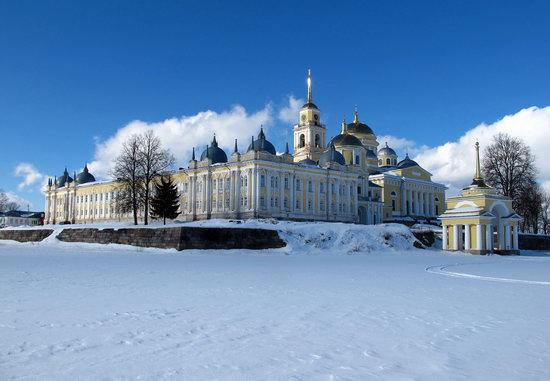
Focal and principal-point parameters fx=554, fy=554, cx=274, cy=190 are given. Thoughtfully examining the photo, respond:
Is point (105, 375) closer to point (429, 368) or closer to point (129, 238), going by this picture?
point (429, 368)

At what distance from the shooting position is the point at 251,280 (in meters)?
18.3

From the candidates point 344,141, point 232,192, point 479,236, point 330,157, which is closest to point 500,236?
point 479,236

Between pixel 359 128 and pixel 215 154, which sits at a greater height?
pixel 359 128

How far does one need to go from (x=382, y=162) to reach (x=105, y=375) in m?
106

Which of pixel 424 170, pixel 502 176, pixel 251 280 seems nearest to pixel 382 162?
pixel 424 170

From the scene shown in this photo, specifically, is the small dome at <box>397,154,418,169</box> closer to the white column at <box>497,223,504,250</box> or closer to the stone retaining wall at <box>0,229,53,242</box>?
the white column at <box>497,223,504,250</box>

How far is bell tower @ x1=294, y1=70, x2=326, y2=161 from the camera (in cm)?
8719

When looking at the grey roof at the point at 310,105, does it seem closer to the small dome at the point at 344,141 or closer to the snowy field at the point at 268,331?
the small dome at the point at 344,141

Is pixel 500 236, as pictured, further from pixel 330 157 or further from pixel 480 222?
pixel 330 157

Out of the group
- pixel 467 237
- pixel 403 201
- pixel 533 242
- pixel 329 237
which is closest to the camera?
pixel 329 237

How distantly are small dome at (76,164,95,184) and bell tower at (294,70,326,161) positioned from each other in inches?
1699

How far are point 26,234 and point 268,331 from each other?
56.0 m

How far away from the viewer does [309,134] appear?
87500mm

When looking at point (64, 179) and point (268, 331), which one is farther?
point (64, 179)
